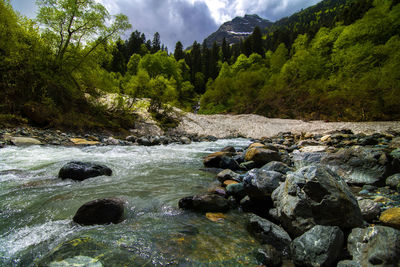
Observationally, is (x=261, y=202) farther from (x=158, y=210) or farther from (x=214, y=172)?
(x=214, y=172)

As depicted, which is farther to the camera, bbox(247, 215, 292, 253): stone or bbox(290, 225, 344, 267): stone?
bbox(247, 215, 292, 253): stone

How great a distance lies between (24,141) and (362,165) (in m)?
11.2

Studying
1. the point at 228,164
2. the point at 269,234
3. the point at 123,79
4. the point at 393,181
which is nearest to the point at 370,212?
the point at 269,234

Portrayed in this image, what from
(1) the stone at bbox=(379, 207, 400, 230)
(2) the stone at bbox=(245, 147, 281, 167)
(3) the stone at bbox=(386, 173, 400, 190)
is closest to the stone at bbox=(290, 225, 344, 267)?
(1) the stone at bbox=(379, 207, 400, 230)

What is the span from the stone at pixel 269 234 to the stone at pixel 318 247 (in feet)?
0.45

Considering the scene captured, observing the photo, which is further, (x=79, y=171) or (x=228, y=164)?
(x=228, y=164)

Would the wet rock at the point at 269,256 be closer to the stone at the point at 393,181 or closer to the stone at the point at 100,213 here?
the stone at the point at 100,213

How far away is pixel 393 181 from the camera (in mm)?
3527

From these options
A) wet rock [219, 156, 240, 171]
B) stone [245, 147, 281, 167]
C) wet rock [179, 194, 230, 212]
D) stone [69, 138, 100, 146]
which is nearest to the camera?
wet rock [179, 194, 230, 212]

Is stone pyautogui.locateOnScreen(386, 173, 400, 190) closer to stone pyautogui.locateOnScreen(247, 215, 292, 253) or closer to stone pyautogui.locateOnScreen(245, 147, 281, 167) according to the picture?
stone pyautogui.locateOnScreen(245, 147, 281, 167)

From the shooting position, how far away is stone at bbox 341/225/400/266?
156cm

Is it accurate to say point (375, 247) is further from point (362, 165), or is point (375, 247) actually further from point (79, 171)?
point (79, 171)

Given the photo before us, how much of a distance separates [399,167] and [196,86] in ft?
203

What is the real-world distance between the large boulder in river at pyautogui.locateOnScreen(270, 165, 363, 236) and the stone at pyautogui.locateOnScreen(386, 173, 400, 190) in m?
1.92
